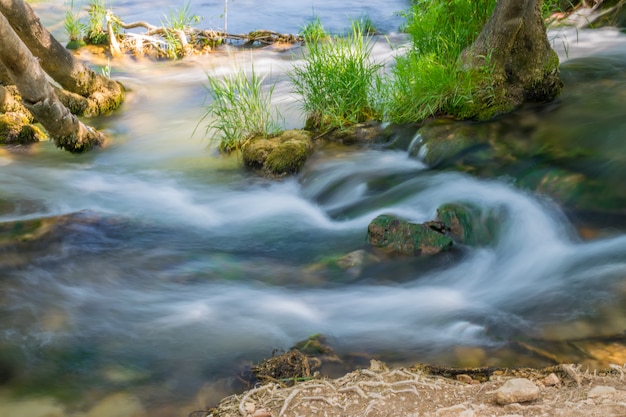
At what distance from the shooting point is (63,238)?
188 inches

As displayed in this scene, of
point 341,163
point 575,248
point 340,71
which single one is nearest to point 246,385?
point 575,248

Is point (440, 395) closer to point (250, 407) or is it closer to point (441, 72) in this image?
point (250, 407)

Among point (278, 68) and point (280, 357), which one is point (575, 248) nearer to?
point (280, 357)

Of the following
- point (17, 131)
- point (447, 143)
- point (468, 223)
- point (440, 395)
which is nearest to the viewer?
point (440, 395)

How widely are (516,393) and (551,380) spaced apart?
428 mm

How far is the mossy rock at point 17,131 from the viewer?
6816mm

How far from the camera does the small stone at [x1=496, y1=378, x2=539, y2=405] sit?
2.77 m

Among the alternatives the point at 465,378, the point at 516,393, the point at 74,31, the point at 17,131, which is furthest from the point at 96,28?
the point at 516,393

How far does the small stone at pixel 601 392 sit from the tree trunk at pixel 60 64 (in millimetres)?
5636

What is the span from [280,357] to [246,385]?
0.25 m

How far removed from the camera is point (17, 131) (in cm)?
683

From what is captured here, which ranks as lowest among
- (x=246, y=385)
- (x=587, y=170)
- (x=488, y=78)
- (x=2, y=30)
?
(x=246, y=385)

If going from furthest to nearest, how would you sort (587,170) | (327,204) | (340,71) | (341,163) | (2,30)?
(340,71) → (341,163) → (327,204) → (587,170) → (2,30)

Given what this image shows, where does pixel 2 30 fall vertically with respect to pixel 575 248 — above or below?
above
